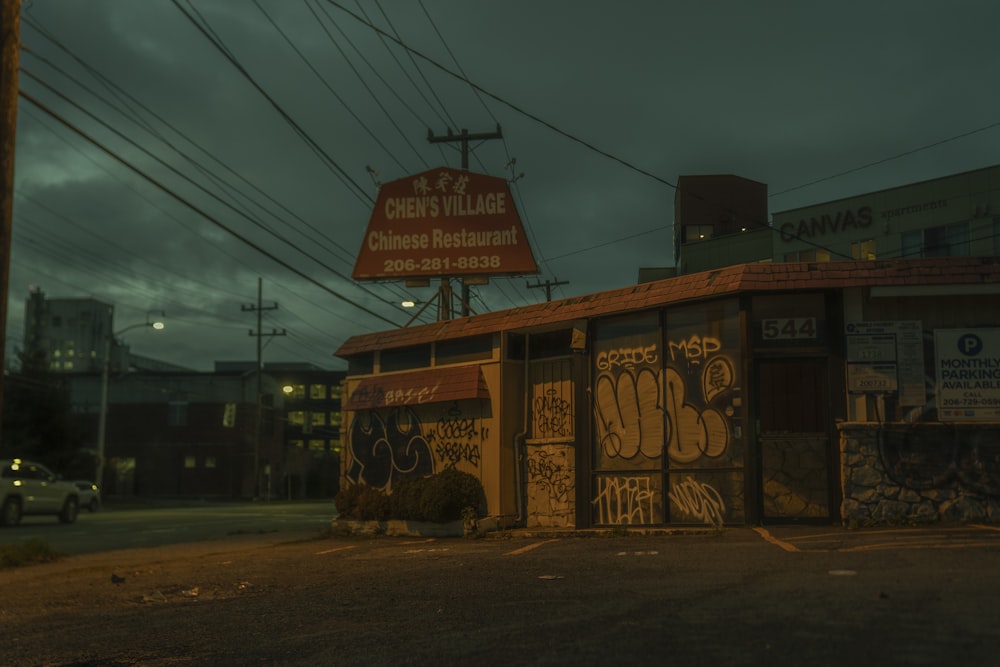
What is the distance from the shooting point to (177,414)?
3024 inches

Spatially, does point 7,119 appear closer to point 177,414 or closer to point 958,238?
point 958,238

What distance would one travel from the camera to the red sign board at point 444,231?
78.0ft

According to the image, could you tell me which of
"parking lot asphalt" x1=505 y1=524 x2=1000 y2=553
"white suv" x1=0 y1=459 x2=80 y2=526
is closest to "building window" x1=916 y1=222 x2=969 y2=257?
"parking lot asphalt" x1=505 y1=524 x2=1000 y2=553

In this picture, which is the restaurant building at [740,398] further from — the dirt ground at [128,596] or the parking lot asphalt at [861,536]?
the dirt ground at [128,596]

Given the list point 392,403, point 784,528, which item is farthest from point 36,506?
point 784,528

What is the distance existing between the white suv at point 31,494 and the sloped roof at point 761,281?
17.8 m

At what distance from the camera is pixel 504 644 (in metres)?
6.76

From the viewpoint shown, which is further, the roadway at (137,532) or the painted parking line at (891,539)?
the roadway at (137,532)

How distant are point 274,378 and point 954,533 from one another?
84.8 meters

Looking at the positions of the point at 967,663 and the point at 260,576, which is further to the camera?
the point at 260,576

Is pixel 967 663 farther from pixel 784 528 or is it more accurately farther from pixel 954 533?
pixel 784 528

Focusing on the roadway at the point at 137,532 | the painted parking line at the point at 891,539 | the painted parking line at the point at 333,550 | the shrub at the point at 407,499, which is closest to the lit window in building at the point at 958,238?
the roadway at the point at 137,532

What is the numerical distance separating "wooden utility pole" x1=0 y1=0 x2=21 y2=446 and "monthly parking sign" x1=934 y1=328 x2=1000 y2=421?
12.7 metres

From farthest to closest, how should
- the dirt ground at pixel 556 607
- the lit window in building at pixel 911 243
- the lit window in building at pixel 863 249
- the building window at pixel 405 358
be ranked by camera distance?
1. the lit window in building at pixel 863 249
2. the lit window in building at pixel 911 243
3. the building window at pixel 405 358
4. the dirt ground at pixel 556 607
